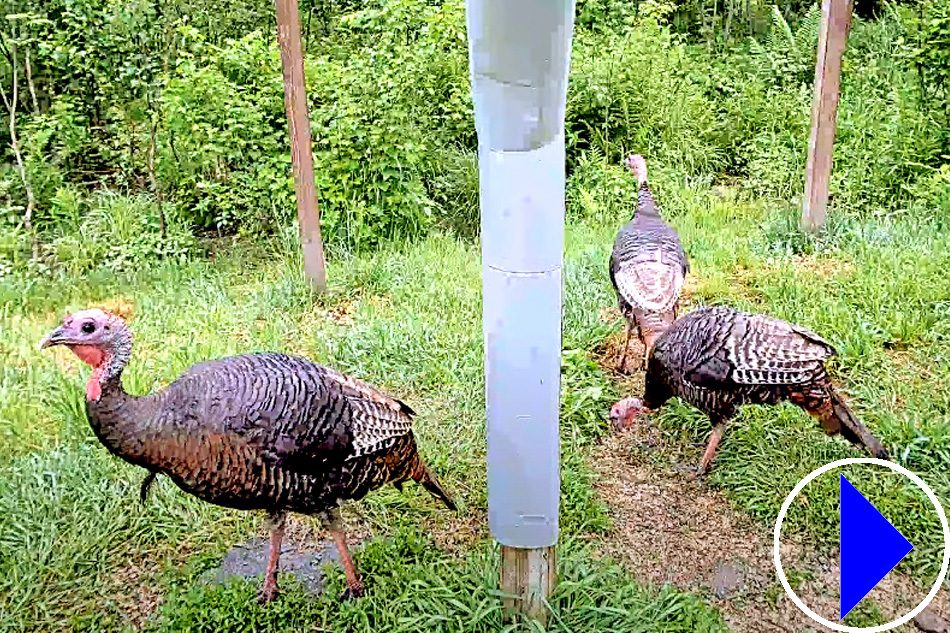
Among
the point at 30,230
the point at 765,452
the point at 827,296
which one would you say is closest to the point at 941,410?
the point at 765,452

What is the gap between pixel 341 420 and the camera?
9.98 feet

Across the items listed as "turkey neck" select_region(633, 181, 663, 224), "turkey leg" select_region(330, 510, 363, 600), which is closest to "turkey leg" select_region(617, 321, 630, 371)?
"turkey neck" select_region(633, 181, 663, 224)

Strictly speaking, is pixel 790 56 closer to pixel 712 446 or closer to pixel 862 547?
pixel 712 446

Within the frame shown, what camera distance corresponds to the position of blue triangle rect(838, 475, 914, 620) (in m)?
3.23

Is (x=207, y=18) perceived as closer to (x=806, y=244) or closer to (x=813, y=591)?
(x=806, y=244)

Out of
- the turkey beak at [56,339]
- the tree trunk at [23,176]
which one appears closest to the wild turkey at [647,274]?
the turkey beak at [56,339]

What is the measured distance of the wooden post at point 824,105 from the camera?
5805 mm

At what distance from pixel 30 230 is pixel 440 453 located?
4.45 metres

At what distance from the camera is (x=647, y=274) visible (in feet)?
15.1

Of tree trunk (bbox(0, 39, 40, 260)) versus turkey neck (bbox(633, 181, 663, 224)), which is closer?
turkey neck (bbox(633, 181, 663, 224))

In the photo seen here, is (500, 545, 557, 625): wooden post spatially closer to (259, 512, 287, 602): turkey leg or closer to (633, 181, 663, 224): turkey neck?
(259, 512, 287, 602): turkey leg

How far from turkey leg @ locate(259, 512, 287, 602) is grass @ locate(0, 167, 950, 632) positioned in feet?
0.21

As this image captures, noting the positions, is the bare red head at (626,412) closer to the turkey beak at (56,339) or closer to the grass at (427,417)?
the grass at (427,417)

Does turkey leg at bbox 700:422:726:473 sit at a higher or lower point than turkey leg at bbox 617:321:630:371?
lower
